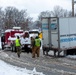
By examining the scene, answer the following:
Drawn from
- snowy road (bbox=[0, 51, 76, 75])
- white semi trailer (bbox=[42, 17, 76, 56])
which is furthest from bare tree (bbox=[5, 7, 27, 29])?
snowy road (bbox=[0, 51, 76, 75])

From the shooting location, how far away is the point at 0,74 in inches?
463

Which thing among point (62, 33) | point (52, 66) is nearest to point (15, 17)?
point (62, 33)

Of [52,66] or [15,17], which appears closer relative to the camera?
[52,66]

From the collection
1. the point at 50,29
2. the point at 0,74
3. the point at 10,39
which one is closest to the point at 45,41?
the point at 50,29

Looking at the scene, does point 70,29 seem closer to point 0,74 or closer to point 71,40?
point 71,40

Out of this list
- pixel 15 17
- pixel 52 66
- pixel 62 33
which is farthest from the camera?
pixel 15 17

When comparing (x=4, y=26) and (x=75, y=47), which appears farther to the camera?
(x=4, y=26)

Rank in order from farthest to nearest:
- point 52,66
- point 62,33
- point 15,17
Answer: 1. point 15,17
2. point 62,33
3. point 52,66

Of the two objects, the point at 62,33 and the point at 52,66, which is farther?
the point at 62,33

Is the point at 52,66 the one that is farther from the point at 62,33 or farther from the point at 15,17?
the point at 15,17

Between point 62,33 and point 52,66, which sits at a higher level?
point 62,33

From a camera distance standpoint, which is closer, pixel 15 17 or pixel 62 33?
pixel 62 33

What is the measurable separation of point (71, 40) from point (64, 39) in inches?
28.5

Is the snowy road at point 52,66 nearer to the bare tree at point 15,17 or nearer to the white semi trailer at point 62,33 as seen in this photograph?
the white semi trailer at point 62,33
